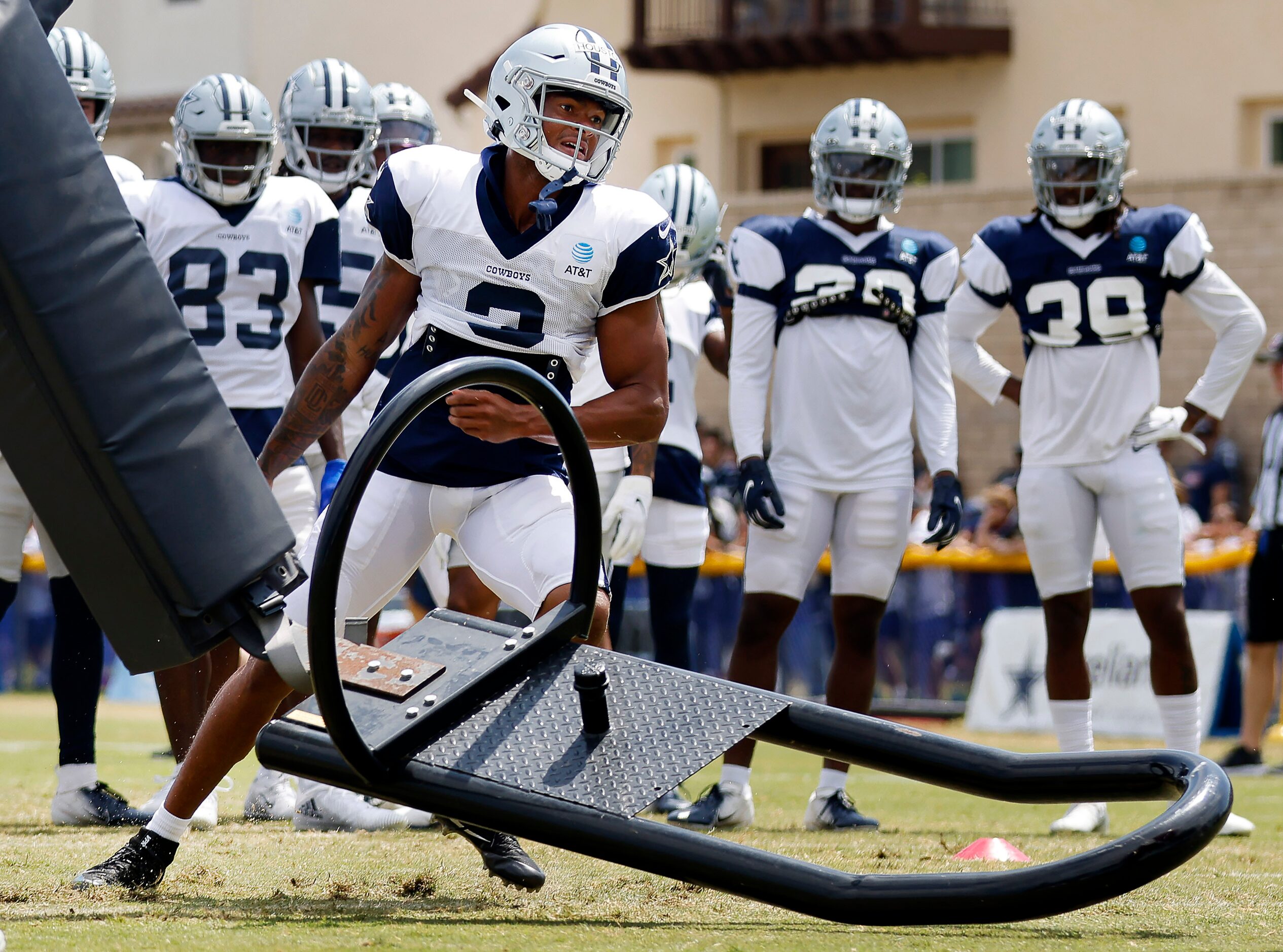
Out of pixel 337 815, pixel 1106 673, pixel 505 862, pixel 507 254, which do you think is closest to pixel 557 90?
pixel 507 254

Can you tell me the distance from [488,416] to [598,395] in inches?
98.0

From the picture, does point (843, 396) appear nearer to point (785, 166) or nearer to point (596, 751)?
point (596, 751)

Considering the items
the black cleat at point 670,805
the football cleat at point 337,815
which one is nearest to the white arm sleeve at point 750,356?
the black cleat at point 670,805

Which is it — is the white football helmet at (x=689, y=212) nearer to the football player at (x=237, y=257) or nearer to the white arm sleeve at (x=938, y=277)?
the white arm sleeve at (x=938, y=277)

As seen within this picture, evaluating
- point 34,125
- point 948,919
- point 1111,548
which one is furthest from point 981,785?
point 1111,548

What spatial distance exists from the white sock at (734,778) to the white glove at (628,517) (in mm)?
815

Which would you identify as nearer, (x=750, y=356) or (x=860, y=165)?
(x=860, y=165)

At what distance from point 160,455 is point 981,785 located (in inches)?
69.5

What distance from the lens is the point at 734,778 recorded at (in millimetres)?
6246

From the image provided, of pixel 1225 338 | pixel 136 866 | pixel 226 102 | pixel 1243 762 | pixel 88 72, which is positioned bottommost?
pixel 1243 762

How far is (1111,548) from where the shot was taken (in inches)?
257

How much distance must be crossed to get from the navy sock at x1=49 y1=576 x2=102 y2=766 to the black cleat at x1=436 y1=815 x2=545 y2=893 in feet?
7.04

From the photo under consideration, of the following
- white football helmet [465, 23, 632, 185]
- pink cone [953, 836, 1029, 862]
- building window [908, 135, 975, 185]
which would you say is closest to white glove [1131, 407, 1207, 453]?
pink cone [953, 836, 1029, 862]

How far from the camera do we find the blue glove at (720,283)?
735 cm
